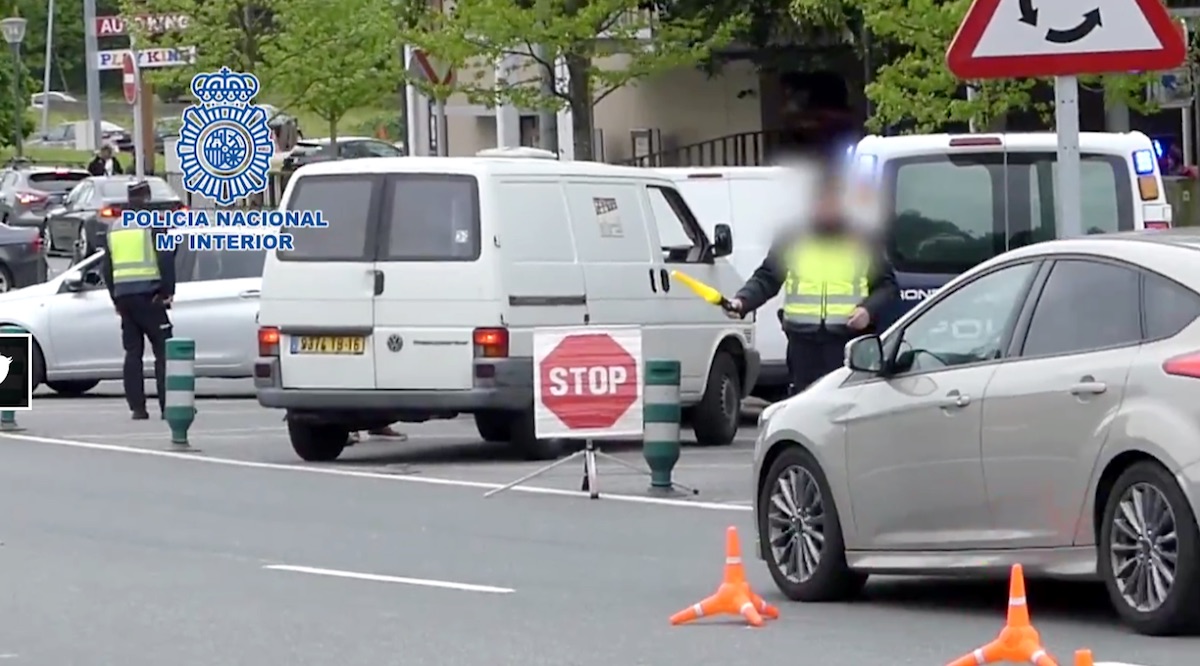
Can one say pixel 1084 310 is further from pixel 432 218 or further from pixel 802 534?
pixel 432 218

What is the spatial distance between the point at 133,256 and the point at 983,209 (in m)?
7.99

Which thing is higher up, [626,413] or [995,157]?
[995,157]

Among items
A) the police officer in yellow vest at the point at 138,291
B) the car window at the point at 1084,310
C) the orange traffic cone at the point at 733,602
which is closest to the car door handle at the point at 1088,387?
the car window at the point at 1084,310

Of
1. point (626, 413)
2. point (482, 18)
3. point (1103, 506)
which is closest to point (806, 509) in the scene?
point (1103, 506)

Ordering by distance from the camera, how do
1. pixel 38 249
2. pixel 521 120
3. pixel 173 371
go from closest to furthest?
pixel 173 371
pixel 38 249
pixel 521 120

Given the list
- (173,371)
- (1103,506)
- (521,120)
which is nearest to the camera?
(1103,506)

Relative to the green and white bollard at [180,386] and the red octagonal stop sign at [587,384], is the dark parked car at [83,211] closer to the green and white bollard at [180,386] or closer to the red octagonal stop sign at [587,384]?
the green and white bollard at [180,386]

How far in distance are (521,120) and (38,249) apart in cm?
1101

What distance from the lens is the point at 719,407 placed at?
63.0 feet

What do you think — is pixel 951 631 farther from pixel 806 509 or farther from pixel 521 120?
pixel 521 120

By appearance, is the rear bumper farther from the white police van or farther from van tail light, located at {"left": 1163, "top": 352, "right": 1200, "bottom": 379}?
van tail light, located at {"left": 1163, "top": 352, "right": 1200, "bottom": 379}

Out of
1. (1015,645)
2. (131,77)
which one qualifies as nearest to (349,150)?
(131,77)

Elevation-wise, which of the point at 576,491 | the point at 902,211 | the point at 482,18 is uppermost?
the point at 482,18

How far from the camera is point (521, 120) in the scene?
149 ft
